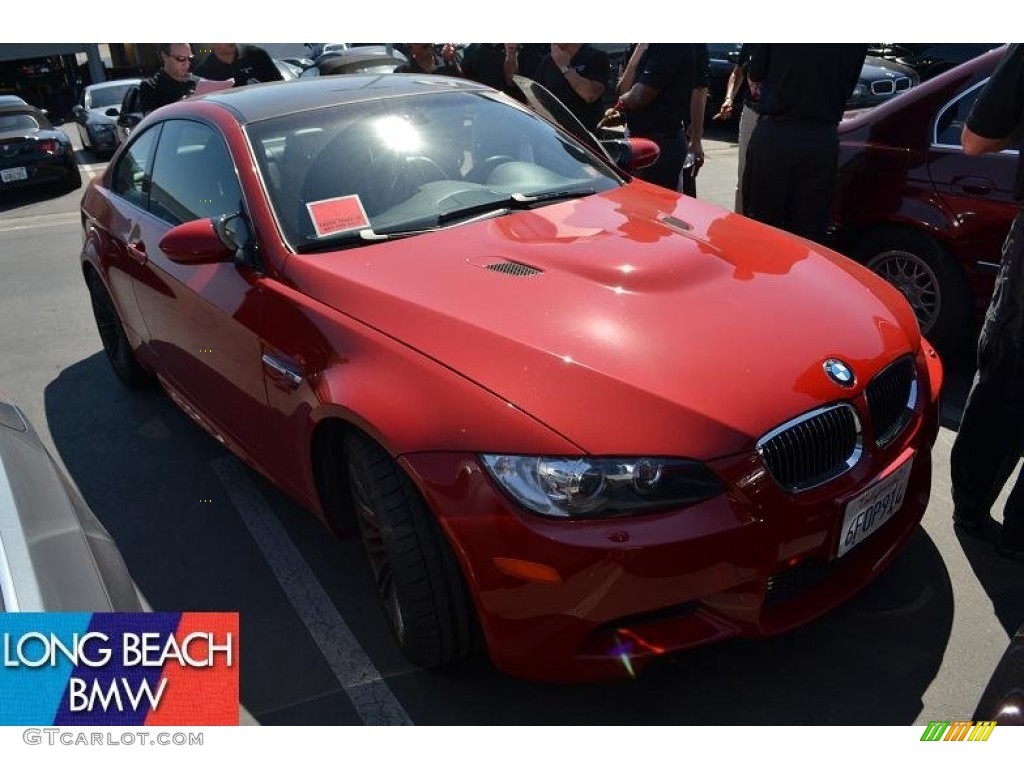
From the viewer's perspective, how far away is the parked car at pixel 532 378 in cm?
202

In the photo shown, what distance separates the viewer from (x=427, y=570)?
221 centimetres

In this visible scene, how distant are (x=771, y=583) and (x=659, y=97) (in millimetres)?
3839

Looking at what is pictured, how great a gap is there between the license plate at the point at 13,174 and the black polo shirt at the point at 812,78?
9938mm

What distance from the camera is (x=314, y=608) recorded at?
2.84 m

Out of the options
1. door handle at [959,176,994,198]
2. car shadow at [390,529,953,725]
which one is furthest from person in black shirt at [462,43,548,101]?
car shadow at [390,529,953,725]

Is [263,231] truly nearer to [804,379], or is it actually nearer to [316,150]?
[316,150]

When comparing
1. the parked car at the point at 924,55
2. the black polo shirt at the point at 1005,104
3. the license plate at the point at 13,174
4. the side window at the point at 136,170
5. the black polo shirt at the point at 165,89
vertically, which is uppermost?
the black polo shirt at the point at 1005,104

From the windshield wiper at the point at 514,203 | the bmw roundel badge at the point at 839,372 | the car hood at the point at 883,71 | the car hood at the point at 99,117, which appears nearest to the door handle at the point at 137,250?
the windshield wiper at the point at 514,203

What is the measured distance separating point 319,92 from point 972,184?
288 centimetres

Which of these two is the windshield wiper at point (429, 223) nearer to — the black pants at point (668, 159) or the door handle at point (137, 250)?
the door handle at point (137, 250)

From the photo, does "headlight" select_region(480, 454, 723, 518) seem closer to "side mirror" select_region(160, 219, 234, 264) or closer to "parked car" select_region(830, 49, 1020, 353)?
"side mirror" select_region(160, 219, 234, 264)

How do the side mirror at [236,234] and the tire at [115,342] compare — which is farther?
the tire at [115,342]

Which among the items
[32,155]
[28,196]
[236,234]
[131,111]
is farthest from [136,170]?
[28,196]

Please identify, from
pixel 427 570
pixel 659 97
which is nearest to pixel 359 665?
pixel 427 570
